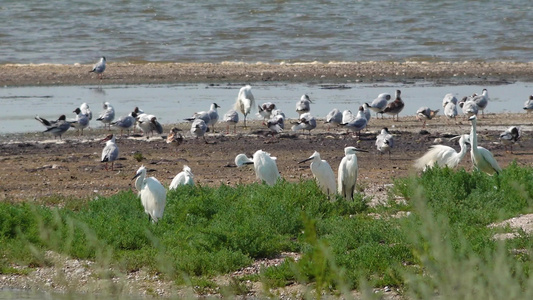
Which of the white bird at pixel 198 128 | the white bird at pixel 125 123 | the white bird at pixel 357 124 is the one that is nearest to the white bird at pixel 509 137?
the white bird at pixel 357 124

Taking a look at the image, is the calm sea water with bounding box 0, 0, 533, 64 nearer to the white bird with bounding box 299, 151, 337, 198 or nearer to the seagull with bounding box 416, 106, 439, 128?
the seagull with bounding box 416, 106, 439, 128

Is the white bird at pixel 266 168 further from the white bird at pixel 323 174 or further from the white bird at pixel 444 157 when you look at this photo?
the white bird at pixel 444 157

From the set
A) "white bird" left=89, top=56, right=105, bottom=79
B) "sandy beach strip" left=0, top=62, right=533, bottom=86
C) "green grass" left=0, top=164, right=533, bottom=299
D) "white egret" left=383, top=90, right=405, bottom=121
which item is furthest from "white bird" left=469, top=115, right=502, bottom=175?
"white bird" left=89, top=56, right=105, bottom=79

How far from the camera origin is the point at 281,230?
9000 millimetres

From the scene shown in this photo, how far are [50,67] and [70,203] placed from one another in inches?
792

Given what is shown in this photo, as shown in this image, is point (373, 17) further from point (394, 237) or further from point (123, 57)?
point (394, 237)

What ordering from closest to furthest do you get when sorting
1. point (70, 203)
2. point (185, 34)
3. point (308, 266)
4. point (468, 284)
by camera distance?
point (468, 284) < point (308, 266) < point (70, 203) < point (185, 34)

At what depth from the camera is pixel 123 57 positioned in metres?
33.5

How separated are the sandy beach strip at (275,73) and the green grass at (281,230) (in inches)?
677

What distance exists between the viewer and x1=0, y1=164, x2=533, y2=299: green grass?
7.49 metres

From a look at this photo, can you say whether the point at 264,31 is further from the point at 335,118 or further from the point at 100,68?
the point at 335,118

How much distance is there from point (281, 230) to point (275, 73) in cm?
1981

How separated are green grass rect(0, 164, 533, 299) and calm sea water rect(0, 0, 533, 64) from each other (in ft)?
73.1

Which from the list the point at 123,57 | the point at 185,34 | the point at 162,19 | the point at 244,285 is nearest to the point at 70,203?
the point at 244,285
